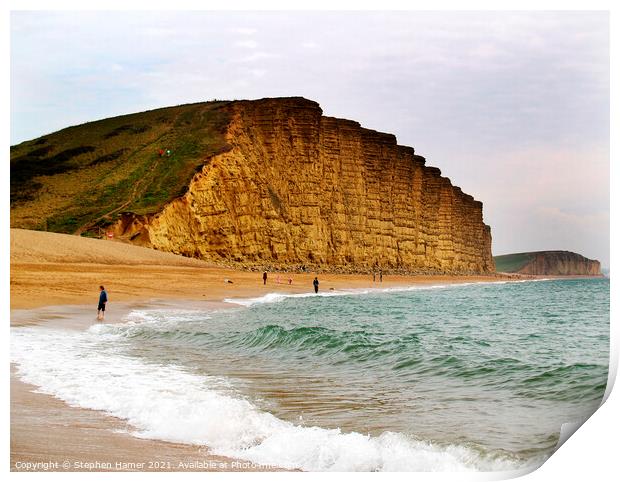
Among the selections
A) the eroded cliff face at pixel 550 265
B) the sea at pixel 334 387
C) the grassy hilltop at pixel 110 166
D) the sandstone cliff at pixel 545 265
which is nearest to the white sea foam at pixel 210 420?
the sea at pixel 334 387

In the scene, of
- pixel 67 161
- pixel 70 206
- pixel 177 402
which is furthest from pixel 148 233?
pixel 177 402

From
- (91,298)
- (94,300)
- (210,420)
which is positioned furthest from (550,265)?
(210,420)

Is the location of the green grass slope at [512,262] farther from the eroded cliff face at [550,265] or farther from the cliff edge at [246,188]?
the cliff edge at [246,188]

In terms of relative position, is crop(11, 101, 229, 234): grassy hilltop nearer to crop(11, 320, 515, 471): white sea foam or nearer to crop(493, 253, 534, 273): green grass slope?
crop(11, 320, 515, 471): white sea foam

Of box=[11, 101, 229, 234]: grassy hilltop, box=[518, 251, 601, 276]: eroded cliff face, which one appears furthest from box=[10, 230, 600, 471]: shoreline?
box=[518, 251, 601, 276]: eroded cliff face

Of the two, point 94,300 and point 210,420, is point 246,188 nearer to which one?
point 94,300

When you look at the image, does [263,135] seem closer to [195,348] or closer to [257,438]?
[195,348]
